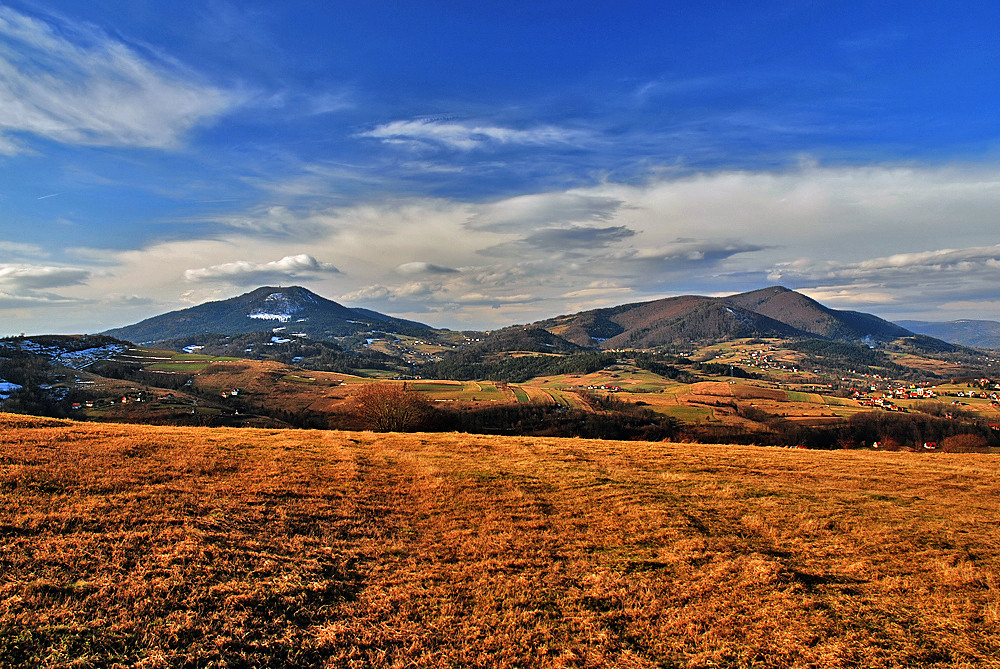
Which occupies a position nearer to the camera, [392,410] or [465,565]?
[465,565]

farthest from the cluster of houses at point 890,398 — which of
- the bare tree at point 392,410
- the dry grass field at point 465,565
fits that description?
the dry grass field at point 465,565

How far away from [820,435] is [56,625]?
11604cm

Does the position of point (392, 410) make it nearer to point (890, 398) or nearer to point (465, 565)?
point (465, 565)

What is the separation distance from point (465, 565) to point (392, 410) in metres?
40.1

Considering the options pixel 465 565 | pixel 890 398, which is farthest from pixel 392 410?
pixel 890 398

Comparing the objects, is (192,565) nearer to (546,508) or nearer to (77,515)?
(77,515)

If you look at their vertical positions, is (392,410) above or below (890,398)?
above

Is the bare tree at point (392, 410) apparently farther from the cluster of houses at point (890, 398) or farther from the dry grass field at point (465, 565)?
the cluster of houses at point (890, 398)

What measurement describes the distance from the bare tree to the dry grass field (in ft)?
93.3

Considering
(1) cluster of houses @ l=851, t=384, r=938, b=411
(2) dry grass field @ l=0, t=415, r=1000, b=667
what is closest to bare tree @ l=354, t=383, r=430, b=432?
(2) dry grass field @ l=0, t=415, r=1000, b=667

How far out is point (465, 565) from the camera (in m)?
11.4

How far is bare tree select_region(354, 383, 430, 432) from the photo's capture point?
49062 mm

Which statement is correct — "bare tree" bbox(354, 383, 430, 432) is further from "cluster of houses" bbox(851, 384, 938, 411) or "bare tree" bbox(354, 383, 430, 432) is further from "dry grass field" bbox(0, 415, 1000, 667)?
"cluster of houses" bbox(851, 384, 938, 411)

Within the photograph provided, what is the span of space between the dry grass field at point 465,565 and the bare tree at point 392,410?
28441 mm
